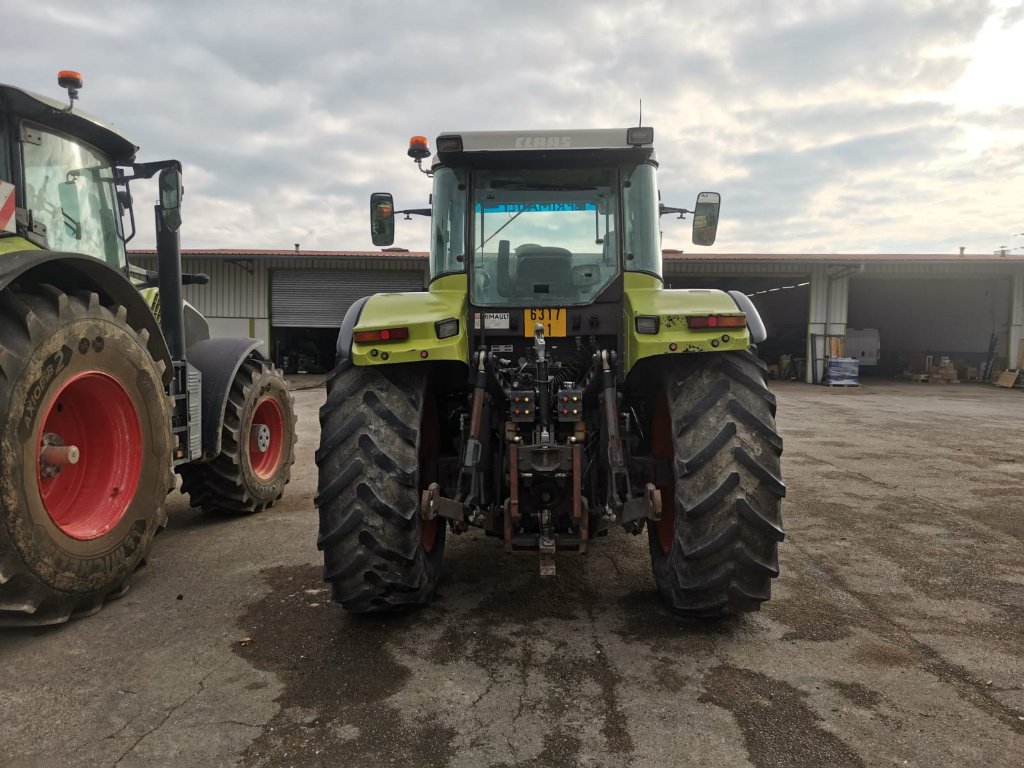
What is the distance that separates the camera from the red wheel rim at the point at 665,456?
3.64m

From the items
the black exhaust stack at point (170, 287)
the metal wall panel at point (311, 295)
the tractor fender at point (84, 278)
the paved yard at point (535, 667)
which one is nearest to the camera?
the paved yard at point (535, 667)

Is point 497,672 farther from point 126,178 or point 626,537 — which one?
A: point 126,178

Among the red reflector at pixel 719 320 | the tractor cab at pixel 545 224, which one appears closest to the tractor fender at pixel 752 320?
the red reflector at pixel 719 320

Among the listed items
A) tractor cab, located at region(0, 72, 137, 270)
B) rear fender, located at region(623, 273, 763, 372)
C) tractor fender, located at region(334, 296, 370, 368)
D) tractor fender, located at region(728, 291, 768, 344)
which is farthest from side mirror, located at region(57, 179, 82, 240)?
tractor fender, located at region(728, 291, 768, 344)

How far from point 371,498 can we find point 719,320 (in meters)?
1.78

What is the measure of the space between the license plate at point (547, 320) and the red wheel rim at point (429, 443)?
0.66 meters

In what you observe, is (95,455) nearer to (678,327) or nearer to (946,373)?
(678,327)

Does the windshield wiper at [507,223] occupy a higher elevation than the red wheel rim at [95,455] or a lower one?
higher

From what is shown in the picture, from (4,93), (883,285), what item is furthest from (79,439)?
(883,285)

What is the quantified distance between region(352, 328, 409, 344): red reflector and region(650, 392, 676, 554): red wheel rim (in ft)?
4.57

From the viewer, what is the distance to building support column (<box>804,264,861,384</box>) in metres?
22.3

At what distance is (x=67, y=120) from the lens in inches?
155

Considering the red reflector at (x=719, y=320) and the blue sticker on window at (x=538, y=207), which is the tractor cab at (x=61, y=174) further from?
the red reflector at (x=719, y=320)

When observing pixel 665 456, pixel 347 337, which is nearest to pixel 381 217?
pixel 347 337
